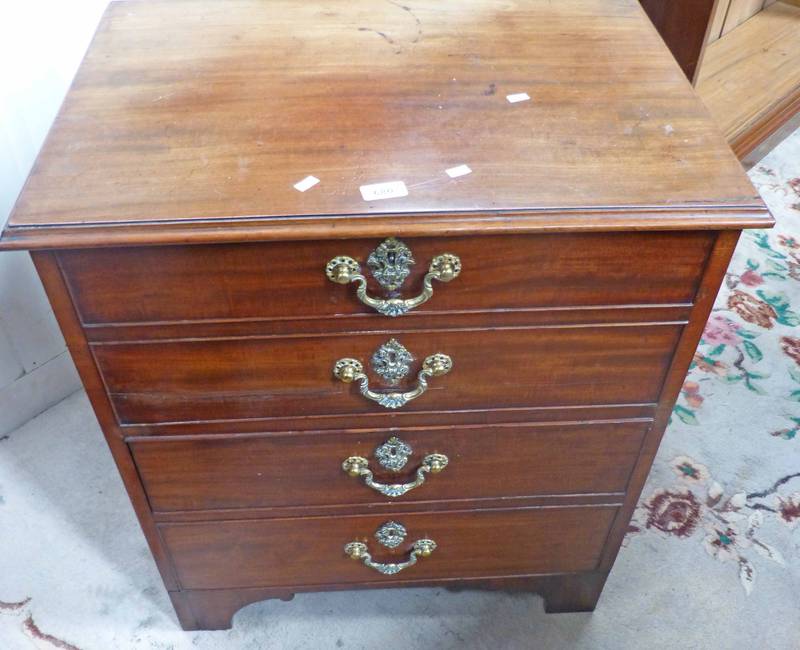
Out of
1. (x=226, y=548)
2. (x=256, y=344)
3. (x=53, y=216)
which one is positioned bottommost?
(x=226, y=548)

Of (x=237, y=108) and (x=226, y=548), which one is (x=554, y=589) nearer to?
(x=226, y=548)

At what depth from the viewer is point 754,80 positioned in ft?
5.41

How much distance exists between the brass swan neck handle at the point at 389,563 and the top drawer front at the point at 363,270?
0.38m

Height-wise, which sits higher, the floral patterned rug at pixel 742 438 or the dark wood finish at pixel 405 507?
the dark wood finish at pixel 405 507

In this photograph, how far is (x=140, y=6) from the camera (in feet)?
2.97

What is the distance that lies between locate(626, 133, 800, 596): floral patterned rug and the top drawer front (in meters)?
0.62

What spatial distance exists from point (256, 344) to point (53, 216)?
207mm

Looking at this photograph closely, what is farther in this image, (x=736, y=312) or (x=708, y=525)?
(x=736, y=312)

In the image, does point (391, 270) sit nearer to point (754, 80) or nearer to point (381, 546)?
point (381, 546)

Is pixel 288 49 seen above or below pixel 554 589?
above

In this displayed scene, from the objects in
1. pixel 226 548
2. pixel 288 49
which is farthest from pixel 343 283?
pixel 226 548

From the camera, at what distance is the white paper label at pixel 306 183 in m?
0.65

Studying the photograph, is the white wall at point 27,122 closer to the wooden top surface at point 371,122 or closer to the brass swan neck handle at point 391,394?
the wooden top surface at point 371,122

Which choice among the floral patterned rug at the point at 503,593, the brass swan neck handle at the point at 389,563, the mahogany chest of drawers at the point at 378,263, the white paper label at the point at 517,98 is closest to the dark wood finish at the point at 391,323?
the mahogany chest of drawers at the point at 378,263
